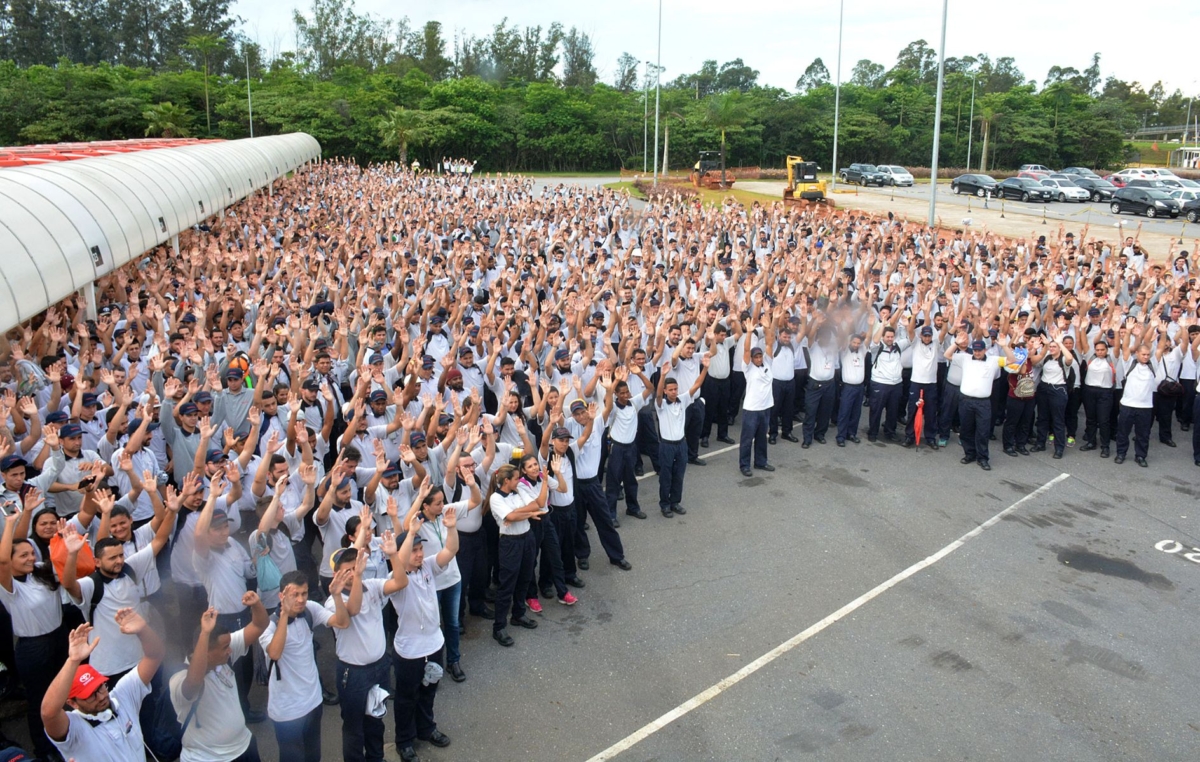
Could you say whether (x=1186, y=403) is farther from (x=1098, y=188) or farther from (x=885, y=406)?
(x=1098, y=188)

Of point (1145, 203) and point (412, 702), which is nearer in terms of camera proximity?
point (412, 702)

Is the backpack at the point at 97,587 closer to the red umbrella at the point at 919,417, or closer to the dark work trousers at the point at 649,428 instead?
the dark work trousers at the point at 649,428

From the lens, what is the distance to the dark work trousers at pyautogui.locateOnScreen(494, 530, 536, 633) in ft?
20.6

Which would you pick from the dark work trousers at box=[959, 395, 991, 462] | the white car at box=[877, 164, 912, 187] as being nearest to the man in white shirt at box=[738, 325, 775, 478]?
the dark work trousers at box=[959, 395, 991, 462]

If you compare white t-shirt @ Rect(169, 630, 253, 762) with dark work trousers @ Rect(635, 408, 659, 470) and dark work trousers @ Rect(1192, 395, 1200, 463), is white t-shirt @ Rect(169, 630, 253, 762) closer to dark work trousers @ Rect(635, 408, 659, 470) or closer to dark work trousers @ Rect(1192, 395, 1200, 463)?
dark work trousers @ Rect(635, 408, 659, 470)

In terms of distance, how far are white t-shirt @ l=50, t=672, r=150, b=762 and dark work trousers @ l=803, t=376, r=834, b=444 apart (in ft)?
26.1

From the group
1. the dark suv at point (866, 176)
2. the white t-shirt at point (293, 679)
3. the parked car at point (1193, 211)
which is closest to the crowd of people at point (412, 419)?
the white t-shirt at point (293, 679)

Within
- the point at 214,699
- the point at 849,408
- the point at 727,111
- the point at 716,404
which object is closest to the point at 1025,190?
the point at 727,111

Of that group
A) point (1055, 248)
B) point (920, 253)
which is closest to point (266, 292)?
point (920, 253)

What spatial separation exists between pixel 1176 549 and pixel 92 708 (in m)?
8.44

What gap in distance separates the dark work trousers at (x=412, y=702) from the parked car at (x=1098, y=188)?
1603 inches

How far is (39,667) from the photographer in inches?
193

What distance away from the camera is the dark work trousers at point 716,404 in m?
10.4

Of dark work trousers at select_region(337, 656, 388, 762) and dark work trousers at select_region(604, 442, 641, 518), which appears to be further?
dark work trousers at select_region(604, 442, 641, 518)
